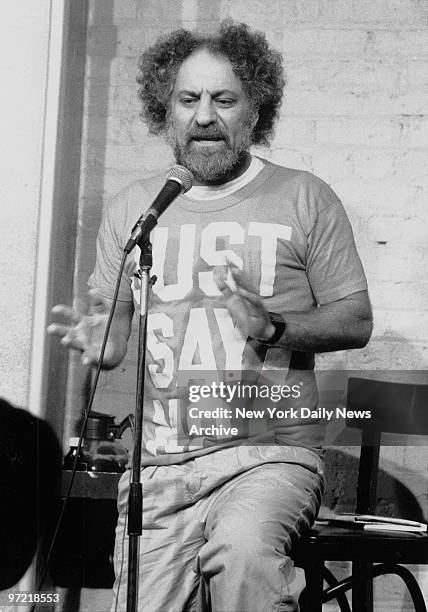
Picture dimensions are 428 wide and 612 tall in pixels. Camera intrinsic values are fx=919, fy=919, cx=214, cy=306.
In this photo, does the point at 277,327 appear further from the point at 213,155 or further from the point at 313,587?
the point at 313,587

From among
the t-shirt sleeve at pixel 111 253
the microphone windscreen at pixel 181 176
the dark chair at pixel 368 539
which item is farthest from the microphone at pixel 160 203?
the dark chair at pixel 368 539

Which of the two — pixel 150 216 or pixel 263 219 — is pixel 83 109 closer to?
pixel 263 219

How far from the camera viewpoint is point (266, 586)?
57.0 inches

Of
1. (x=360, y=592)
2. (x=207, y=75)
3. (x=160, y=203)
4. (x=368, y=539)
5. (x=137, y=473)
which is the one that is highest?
(x=207, y=75)

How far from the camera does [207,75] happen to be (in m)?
1.85

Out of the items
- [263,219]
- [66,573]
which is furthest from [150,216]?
[66,573]

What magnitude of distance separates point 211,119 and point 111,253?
1.11 feet

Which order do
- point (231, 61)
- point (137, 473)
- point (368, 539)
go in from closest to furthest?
1. point (137, 473)
2. point (368, 539)
3. point (231, 61)

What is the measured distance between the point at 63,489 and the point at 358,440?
2.04 ft

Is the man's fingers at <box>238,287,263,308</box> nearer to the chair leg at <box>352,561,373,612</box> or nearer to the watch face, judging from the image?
the watch face

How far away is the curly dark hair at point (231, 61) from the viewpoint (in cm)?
190

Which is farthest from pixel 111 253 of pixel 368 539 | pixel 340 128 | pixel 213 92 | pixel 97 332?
pixel 368 539

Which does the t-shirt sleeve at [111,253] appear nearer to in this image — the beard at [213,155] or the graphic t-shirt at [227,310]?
the graphic t-shirt at [227,310]

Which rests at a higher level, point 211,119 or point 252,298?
point 211,119
